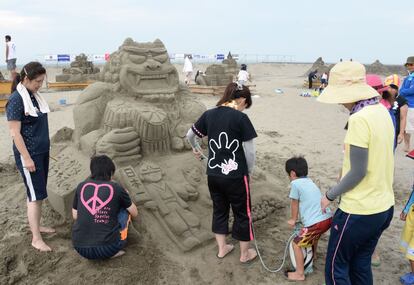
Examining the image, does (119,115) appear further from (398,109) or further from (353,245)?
(398,109)

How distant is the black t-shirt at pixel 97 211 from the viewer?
263 centimetres

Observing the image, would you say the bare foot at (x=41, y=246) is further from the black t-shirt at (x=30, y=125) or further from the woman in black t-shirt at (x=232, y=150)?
the woman in black t-shirt at (x=232, y=150)

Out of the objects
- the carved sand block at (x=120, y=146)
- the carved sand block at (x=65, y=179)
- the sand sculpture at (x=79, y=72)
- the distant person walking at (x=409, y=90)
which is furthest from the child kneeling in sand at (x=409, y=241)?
the sand sculpture at (x=79, y=72)

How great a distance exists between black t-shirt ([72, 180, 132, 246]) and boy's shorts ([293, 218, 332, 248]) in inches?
52.0

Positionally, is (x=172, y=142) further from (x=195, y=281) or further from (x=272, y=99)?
(x=272, y=99)

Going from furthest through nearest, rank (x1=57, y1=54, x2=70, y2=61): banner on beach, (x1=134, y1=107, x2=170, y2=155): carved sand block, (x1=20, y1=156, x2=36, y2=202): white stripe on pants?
1. (x1=57, y1=54, x2=70, y2=61): banner on beach
2. (x1=134, y1=107, x2=170, y2=155): carved sand block
3. (x1=20, y1=156, x2=36, y2=202): white stripe on pants

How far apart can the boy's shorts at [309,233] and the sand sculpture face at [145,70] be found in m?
2.12

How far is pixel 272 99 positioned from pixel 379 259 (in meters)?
10.6

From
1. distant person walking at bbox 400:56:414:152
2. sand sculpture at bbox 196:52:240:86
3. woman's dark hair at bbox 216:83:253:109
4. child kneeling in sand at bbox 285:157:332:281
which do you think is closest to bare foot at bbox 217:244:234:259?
child kneeling in sand at bbox 285:157:332:281

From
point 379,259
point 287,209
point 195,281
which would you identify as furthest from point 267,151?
point 195,281

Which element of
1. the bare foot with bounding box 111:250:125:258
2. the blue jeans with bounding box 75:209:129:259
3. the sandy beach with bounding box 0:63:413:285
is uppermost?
the blue jeans with bounding box 75:209:129:259

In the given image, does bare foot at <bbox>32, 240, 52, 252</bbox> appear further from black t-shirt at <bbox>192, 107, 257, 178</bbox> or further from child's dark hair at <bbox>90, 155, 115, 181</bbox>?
black t-shirt at <bbox>192, 107, 257, 178</bbox>

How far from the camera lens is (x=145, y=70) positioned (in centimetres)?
391

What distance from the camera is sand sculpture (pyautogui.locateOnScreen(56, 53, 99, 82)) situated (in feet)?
54.2
